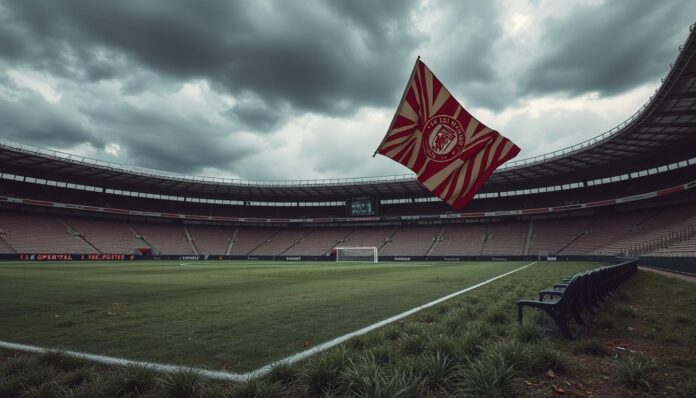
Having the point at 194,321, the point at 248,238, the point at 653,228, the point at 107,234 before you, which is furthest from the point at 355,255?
the point at 194,321

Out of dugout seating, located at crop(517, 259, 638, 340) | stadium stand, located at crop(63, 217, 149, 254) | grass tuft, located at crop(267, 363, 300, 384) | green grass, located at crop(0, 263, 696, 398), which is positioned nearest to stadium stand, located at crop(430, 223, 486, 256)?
stadium stand, located at crop(63, 217, 149, 254)

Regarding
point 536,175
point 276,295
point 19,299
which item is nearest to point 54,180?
point 19,299

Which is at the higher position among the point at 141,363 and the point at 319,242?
the point at 319,242

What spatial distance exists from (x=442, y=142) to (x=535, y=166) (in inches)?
1807

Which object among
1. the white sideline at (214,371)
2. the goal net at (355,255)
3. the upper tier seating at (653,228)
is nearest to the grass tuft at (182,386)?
the white sideline at (214,371)

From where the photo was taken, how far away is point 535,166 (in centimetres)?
4628

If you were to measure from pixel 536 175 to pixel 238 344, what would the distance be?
5433cm

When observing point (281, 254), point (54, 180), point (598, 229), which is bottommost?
point (281, 254)

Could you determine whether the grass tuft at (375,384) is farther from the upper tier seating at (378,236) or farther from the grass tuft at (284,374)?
the upper tier seating at (378,236)

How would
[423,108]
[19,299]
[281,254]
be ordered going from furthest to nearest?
[281,254] < [19,299] < [423,108]

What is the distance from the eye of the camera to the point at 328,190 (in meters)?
62.6

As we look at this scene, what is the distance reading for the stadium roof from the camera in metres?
26.2

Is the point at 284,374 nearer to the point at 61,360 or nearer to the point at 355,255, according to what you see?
the point at 61,360

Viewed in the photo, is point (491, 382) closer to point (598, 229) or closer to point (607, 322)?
point (607, 322)
